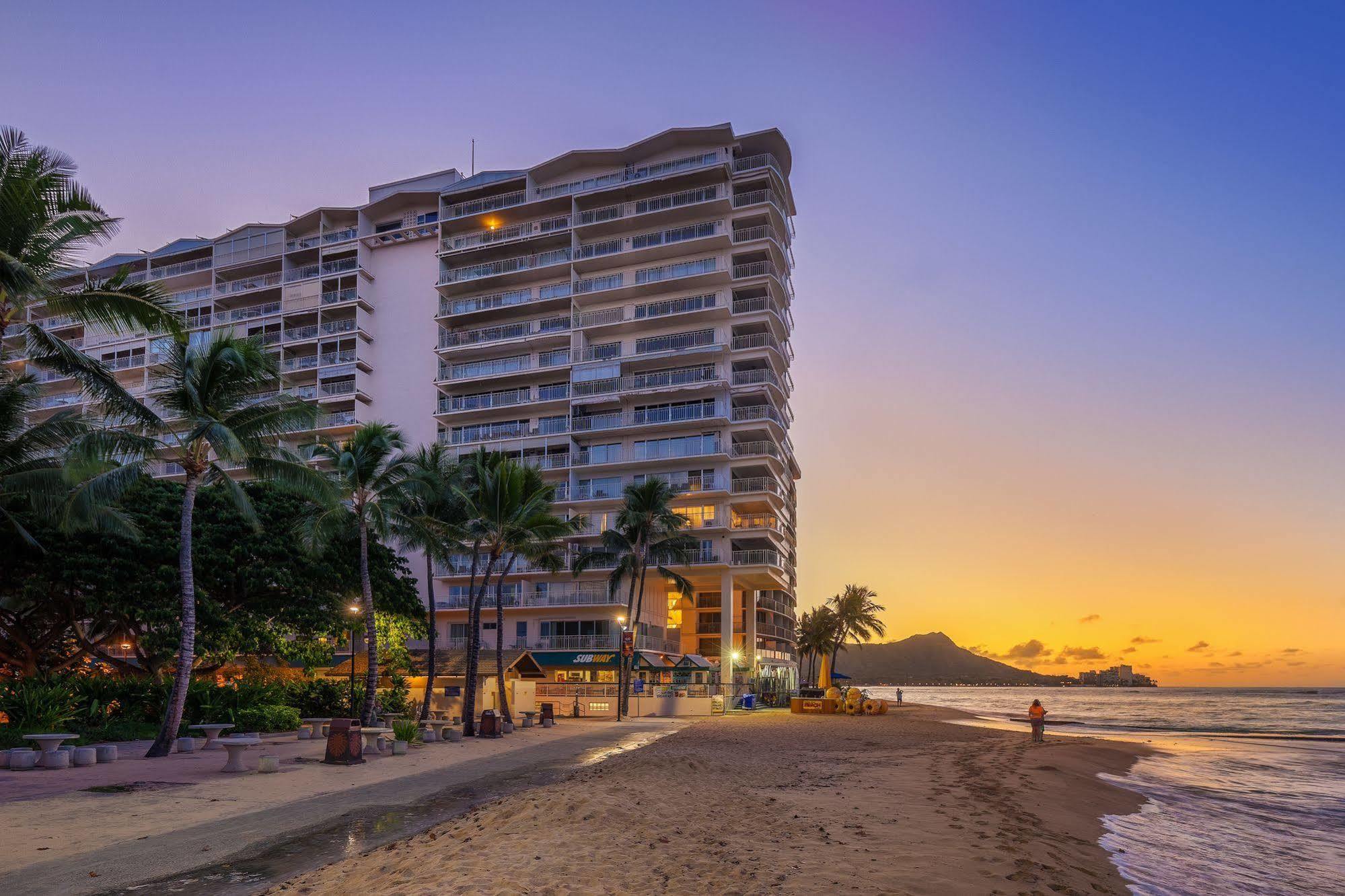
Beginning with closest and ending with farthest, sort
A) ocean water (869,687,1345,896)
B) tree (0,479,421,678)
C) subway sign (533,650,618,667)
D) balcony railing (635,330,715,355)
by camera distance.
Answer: ocean water (869,687,1345,896), tree (0,479,421,678), subway sign (533,650,618,667), balcony railing (635,330,715,355)

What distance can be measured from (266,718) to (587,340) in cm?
4580

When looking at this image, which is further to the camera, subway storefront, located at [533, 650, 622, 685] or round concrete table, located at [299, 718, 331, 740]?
subway storefront, located at [533, 650, 622, 685]

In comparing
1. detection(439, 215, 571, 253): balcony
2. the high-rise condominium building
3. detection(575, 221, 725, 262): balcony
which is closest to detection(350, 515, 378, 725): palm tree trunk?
the high-rise condominium building

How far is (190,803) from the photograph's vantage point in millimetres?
13578

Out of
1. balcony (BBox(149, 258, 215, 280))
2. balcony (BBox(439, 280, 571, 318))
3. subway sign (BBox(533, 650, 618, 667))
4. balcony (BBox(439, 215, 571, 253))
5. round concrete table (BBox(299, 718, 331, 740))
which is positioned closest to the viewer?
round concrete table (BBox(299, 718, 331, 740))

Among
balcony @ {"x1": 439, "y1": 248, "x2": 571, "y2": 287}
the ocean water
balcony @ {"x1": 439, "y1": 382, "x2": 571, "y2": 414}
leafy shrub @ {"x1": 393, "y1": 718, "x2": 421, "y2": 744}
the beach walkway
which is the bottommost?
the ocean water

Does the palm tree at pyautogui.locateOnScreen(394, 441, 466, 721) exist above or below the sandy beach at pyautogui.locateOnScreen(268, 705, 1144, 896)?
above

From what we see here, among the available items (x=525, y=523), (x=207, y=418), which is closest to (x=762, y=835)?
(x=207, y=418)

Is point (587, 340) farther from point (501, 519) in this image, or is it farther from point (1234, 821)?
point (1234, 821)

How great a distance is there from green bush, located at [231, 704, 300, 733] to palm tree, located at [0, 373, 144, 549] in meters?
6.48

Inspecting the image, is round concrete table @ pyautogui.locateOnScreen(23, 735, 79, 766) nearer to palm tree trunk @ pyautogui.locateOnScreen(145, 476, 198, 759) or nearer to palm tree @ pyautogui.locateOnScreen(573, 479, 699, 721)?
palm tree trunk @ pyautogui.locateOnScreen(145, 476, 198, 759)

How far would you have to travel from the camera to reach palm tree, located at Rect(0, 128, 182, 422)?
16.1 meters

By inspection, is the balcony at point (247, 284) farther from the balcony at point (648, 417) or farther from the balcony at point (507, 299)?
the balcony at point (648, 417)

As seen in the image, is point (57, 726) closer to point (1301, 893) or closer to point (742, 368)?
point (1301, 893)
